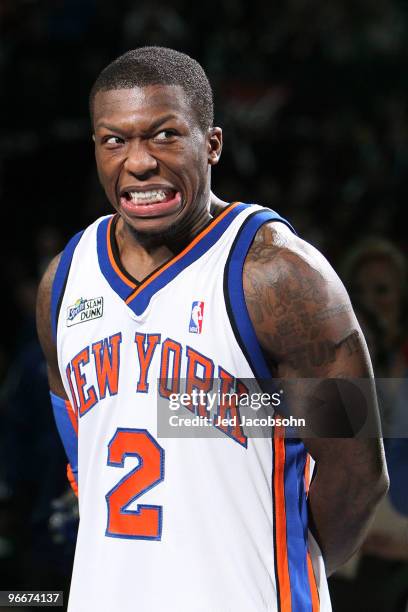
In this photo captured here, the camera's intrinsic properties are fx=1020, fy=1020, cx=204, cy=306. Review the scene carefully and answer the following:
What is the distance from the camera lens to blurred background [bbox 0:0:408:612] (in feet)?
22.7

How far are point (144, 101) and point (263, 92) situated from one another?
20.8 feet

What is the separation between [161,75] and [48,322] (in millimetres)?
722

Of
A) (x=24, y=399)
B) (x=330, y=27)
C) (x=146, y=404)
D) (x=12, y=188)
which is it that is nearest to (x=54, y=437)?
(x=24, y=399)

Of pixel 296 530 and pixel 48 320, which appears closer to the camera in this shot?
pixel 296 530

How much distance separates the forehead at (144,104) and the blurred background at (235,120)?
2.61m

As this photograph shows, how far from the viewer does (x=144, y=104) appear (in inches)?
92.2

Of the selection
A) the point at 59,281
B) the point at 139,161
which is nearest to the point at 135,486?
the point at 59,281

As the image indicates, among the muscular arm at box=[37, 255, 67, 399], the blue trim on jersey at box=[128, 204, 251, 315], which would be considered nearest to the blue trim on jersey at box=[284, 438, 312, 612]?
the blue trim on jersey at box=[128, 204, 251, 315]

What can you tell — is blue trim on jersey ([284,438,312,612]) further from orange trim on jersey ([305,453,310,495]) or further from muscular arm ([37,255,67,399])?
muscular arm ([37,255,67,399])

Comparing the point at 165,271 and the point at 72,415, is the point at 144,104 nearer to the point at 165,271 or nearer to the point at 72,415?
the point at 165,271

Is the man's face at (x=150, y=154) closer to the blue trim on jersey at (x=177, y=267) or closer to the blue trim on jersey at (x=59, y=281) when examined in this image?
the blue trim on jersey at (x=177, y=267)

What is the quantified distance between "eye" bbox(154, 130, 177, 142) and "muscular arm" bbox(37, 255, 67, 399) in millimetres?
500

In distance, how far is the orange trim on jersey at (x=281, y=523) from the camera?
7.41ft

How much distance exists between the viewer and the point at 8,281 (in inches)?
276
